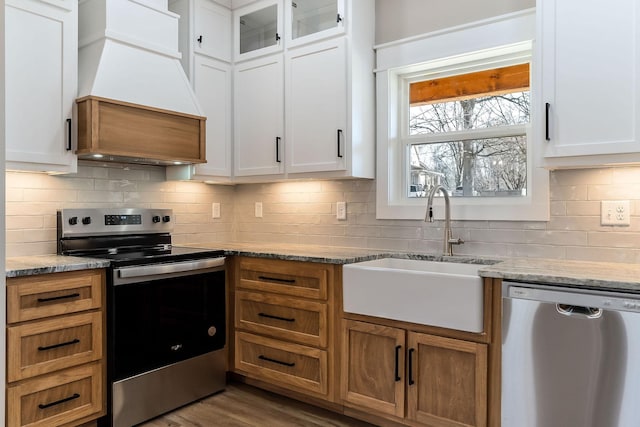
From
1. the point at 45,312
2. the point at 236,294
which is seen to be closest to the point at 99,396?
the point at 45,312

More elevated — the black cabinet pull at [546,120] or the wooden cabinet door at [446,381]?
the black cabinet pull at [546,120]

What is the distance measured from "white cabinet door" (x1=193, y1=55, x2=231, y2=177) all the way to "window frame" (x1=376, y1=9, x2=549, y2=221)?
1092 mm

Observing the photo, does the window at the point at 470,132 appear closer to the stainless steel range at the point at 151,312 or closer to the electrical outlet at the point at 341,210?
the electrical outlet at the point at 341,210

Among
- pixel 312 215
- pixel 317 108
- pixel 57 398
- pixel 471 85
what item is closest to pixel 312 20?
pixel 317 108

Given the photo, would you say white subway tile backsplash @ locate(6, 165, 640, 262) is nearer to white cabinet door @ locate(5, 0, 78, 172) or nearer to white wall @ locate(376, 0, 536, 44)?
white cabinet door @ locate(5, 0, 78, 172)

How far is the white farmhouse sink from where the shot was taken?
2.12 metres

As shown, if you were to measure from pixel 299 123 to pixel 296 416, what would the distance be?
178 centimetres

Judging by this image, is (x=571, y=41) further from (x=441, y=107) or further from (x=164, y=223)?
(x=164, y=223)

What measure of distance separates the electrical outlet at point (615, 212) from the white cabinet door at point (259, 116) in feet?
6.23

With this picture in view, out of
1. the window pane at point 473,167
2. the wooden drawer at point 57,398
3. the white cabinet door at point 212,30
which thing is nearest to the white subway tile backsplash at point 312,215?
the window pane at point 473,167

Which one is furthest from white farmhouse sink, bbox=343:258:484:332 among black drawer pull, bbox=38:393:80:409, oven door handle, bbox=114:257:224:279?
black drawer pull, bbox=38:393:80:409

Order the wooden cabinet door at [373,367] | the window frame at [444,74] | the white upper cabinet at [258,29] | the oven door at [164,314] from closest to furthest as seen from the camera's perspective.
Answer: the wooden cabinet door at [373,367] < the oven door at [164,314] < the window frame at [444,74] < the white upper cabinet at [258,29]

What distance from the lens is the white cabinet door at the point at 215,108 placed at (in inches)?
129

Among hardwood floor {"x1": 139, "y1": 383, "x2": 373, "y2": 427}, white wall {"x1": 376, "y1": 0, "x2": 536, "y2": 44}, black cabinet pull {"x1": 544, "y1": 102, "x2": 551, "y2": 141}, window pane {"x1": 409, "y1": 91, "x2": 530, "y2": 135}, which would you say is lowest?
hardwood floor {"x1": 139, "y1": 383, "x2": 373, "y2": 427}
